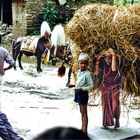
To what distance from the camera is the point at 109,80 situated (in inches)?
263

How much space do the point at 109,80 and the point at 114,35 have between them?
26.6 inches

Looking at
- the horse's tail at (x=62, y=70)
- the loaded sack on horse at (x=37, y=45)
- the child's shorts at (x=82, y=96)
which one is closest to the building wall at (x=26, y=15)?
the loaded sack on horse at (x=37, y=45)

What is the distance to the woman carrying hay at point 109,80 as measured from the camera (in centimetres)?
650

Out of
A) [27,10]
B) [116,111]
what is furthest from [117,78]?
[27,10]

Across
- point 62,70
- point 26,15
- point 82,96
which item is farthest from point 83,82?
point 26,15

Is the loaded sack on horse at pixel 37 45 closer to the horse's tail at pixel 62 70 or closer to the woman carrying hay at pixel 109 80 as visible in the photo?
the horse's tail at pixel 62 70

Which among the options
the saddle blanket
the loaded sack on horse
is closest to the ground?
the loaded sack on horse

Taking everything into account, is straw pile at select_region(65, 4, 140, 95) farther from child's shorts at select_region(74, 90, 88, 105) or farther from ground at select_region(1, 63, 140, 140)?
ground at select_region(1, 63, 140, 140)

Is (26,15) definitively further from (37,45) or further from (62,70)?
(62,70)

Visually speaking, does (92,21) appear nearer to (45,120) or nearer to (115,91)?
(115,91)

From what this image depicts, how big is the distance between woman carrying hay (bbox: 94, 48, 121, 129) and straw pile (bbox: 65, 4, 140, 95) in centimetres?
8

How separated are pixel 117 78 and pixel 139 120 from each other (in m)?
1.60

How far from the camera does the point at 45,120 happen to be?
7879 millimetres

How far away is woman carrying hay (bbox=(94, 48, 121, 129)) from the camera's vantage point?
650 centimetres
